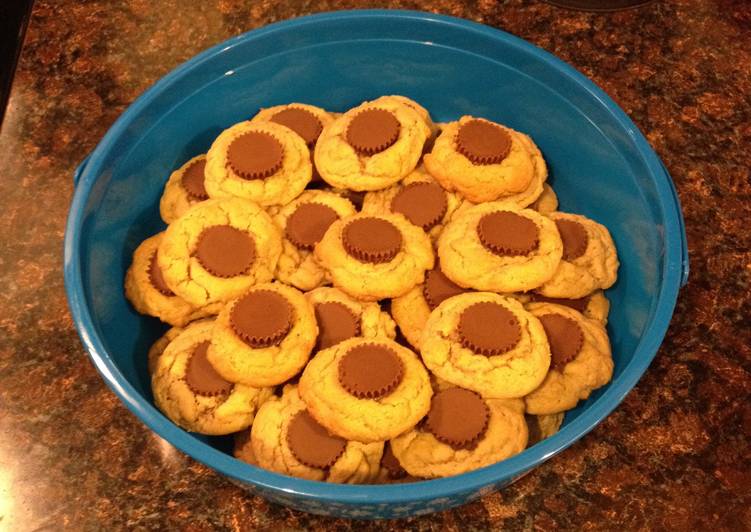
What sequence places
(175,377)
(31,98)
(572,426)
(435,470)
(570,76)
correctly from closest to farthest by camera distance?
(572,426) < (435,470) < (175,377) < (570,76) < (31,98)

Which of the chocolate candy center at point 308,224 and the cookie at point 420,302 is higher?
the chocolate candy center at point 308,224

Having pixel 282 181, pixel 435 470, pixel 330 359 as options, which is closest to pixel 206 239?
pixel 282 181

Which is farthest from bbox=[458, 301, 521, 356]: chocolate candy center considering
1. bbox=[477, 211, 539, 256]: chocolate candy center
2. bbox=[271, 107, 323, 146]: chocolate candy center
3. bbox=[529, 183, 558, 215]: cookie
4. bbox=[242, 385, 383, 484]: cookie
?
bbox=[271, 107, 323, 146]: chocolate candy center

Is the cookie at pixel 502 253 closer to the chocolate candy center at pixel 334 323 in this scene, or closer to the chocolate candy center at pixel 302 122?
the chocolate candy center at pixel 334 323

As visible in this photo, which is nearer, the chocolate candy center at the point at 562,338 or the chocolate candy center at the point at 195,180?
the chocolate candy center at the point at 562,338

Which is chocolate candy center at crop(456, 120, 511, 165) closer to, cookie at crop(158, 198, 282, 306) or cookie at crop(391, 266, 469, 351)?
cookie at crop(391, 266, 469, 351)

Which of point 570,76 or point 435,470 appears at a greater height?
point 570,76

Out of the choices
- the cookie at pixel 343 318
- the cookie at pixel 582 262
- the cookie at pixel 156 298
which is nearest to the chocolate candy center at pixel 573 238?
the cookie at pixel 582 262

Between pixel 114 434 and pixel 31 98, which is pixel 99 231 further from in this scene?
pixel 31 98
